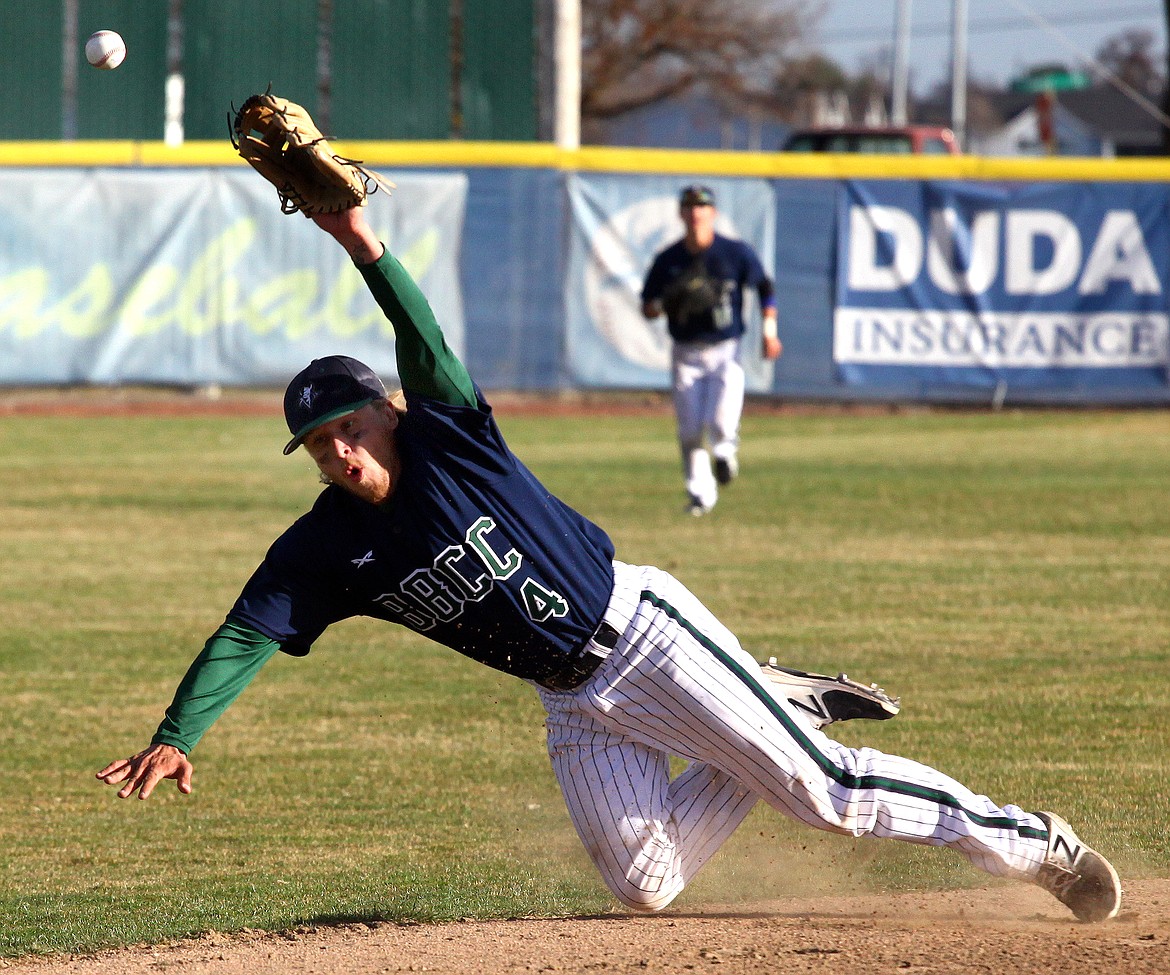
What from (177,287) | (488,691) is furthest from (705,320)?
(177,287)

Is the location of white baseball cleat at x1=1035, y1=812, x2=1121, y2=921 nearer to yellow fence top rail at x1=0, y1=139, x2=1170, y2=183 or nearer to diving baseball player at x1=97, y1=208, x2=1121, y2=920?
diving baseball player at x1=97, y1=208, x2=1121, y2=920

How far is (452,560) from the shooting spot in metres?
4.05

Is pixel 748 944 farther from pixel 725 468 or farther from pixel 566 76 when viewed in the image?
pixel 566 76

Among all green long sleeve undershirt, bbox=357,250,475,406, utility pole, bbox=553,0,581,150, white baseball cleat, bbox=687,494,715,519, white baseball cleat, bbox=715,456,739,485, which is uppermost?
Result: utility pole, bbox=553,0,581,150

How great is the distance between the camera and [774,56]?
4444 cm

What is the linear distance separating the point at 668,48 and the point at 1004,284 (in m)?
24.8

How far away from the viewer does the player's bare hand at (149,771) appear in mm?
3930

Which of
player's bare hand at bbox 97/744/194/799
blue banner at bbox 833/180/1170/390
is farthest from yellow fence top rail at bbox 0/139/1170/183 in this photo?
player's bare hand at bbox 97/744/194/799

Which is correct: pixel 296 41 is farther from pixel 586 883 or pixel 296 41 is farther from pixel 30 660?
pixel 586 883

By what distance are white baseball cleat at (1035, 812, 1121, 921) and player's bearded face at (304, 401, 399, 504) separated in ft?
6.29

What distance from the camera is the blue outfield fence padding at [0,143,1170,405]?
1947 centimetres

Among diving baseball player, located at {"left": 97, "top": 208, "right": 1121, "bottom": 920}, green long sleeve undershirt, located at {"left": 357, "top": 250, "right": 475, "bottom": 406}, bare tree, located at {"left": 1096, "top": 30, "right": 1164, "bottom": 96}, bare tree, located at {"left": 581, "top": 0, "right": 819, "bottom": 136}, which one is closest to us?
green long sleeve undershirt, located at {"left": 357, "top": 250, "right": 475, "bottom": 406}

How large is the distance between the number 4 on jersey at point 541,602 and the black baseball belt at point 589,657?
121 mm

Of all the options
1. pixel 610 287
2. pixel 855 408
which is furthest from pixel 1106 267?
pixel 610 287
